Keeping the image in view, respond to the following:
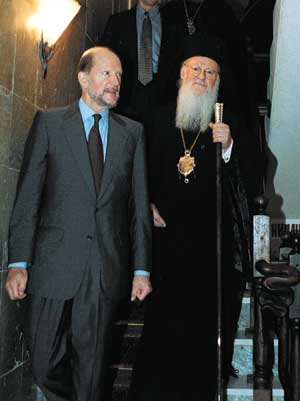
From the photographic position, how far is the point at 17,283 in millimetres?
2807

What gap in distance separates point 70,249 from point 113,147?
22.2 inches

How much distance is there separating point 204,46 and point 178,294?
65.1 inches

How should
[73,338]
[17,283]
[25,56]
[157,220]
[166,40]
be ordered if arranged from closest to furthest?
[17,283]
[73,338]
[25,56]
[157,220]
[166,40]

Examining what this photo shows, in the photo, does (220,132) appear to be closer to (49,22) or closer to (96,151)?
(96,151)

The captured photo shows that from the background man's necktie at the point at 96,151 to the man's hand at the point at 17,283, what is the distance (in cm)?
53

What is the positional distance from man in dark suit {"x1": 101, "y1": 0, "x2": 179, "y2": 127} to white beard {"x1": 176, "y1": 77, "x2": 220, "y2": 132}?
51 cm

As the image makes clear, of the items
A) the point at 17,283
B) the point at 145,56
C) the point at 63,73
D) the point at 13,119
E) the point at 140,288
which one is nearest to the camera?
the point at 17,283

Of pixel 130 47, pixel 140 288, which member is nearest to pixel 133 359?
pixel 140 288

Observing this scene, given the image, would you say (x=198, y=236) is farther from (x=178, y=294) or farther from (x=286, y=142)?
(x=286, y=142)

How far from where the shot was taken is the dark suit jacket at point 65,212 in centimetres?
285

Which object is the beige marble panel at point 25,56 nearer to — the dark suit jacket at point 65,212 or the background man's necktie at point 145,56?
the dark suit jacket at point 65,212

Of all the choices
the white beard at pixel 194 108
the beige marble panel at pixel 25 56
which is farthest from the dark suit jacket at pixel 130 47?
the beige marble panel at pixel 25 56

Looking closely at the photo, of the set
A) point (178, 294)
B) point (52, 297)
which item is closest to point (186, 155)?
point (178, 294)

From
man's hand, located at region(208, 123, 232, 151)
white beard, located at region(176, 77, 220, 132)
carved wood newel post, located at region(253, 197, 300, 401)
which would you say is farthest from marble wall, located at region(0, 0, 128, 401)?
carved wood newel post, located at region(253, 197, 300, 401)
